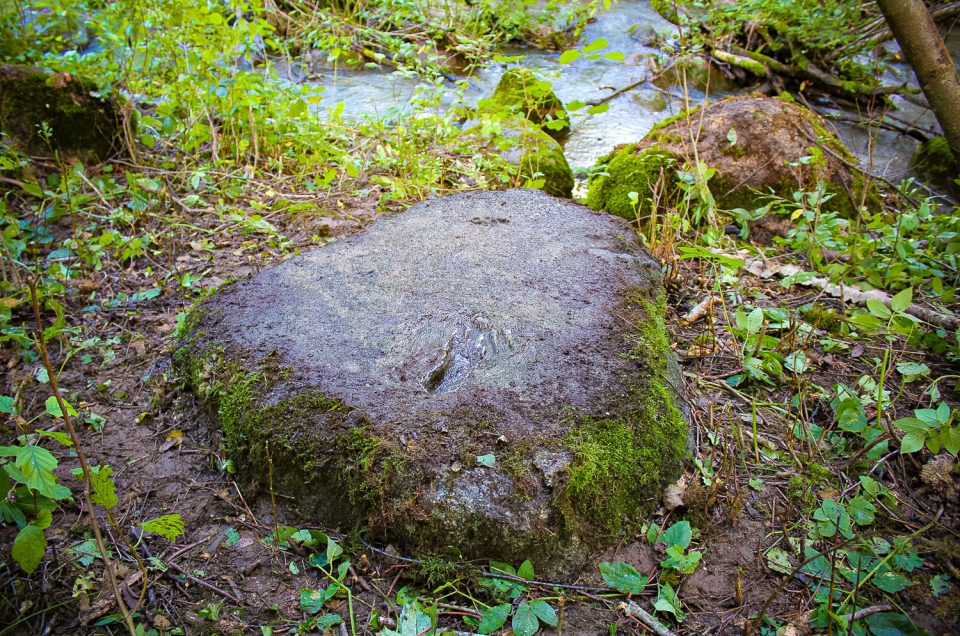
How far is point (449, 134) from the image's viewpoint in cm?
431

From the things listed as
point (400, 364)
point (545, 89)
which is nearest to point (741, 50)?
point (545, 89)

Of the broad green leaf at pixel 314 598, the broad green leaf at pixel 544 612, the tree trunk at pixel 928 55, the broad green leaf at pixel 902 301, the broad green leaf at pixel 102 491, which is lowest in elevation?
the broad green leaf at pixel 314 598

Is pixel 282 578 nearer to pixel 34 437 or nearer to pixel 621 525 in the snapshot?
pixel 621 525

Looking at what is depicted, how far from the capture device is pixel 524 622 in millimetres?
1406

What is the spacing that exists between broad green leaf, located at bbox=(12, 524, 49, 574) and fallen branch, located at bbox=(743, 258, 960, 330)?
2.93m

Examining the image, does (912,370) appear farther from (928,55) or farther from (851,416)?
(928,55)

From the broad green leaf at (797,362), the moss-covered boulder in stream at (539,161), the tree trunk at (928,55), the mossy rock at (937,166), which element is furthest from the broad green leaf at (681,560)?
the mossy rock at (937,166)

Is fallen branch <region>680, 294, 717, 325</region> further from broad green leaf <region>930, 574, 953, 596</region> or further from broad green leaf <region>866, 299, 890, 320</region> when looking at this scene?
broad green leaf <region>930, 574, 953, 596</region>

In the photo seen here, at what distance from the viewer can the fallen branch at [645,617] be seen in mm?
1448

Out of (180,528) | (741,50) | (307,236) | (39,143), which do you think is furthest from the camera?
(741,50)

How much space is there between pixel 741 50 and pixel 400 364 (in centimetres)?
764

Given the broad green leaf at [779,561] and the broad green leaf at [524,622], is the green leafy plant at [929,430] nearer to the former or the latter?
the broad green leaf at [779,561]

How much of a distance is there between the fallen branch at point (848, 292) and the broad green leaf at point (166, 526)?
104 inches

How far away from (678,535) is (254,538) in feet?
4.06
